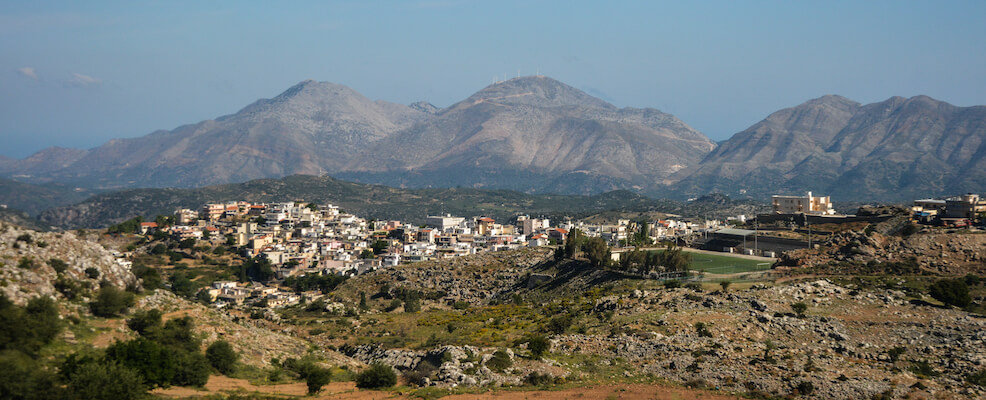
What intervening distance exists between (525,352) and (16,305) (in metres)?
20.7

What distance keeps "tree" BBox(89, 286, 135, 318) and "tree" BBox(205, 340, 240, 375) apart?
422 cm

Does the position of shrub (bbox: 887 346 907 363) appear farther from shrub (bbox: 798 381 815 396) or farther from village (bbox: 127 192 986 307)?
village (bbox: 127 192 986 307)

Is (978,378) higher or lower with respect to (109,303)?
lower

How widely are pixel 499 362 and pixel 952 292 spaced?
24.0 m

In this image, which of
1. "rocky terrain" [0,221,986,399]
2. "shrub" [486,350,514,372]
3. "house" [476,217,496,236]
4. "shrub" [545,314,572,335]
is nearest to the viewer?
"rocky terrain" [0,221,986,399]

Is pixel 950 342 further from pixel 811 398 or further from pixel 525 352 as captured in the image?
pixel 525 352

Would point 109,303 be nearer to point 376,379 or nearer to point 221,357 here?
point 221,357

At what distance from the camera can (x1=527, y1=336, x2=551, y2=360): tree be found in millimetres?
35294

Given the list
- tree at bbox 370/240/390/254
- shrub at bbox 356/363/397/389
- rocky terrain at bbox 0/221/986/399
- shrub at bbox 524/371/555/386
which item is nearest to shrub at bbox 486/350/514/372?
rocky terrain at bbox 0/221/986/399

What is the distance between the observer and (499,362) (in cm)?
3422

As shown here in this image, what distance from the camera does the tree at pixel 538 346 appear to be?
116 feet

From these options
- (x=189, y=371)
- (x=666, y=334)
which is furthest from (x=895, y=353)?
(x=189, y=371)

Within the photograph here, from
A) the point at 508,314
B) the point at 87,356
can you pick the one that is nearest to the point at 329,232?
the point at 508,314

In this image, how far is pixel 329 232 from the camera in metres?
126
